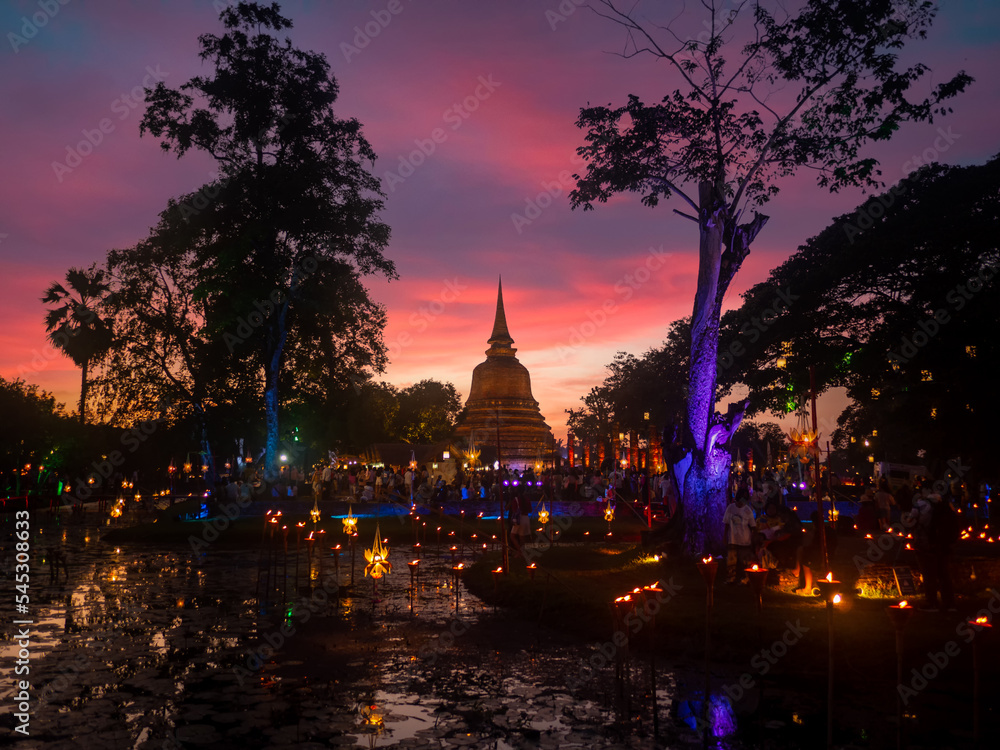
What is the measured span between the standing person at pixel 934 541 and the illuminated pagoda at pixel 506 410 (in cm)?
6789

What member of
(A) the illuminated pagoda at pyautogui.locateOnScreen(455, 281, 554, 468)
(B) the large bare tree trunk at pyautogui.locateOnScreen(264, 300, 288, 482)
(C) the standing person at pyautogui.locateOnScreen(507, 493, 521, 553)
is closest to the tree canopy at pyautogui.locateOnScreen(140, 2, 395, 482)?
(B) the large bare tree trunk at pyautogui.locateOnScreen(264, 300, 288, 482)

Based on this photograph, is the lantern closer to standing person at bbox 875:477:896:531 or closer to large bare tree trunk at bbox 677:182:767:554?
large bare tree trunk at bbox 677:182:767:554

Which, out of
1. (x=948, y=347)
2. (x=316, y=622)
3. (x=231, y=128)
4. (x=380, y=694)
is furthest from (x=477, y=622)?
(x=231, y=128)

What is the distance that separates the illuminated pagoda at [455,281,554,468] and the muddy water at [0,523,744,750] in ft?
218

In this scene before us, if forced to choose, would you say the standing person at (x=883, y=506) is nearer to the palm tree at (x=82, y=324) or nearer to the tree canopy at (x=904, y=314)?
the tree canopy at (x=904, y=314)

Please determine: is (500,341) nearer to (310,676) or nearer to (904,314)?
(904,314)

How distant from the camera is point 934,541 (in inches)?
476

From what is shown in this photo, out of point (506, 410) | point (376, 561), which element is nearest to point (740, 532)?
point (376, 561)

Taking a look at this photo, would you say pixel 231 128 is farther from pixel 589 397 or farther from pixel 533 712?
pixel 589 397

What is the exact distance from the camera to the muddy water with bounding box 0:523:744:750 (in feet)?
22.5

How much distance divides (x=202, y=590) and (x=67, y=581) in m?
3.34

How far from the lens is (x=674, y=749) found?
6.51 meters

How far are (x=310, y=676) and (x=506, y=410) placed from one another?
256ft

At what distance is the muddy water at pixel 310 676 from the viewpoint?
6.86 meters
